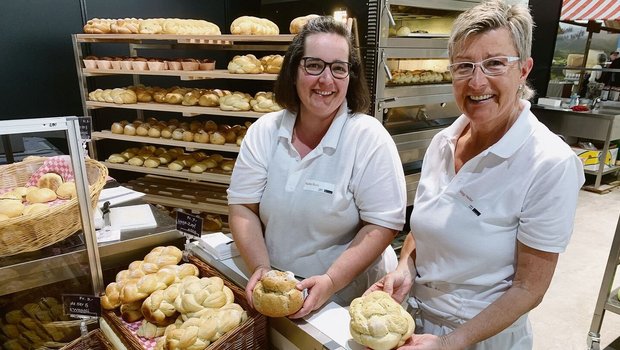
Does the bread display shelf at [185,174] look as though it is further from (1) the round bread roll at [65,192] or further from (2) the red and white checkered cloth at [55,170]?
(1) the round bread roll at [65,192]

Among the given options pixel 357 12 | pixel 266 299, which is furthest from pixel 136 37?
pixel 266 299

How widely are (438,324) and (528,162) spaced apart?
54 centimetres

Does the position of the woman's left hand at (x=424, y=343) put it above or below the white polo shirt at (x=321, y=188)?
below

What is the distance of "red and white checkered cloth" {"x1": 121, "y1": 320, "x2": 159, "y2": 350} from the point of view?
1.09 m

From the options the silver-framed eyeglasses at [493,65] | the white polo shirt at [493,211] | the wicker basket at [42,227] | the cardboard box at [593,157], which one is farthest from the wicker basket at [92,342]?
the cardboard box at [593,157]

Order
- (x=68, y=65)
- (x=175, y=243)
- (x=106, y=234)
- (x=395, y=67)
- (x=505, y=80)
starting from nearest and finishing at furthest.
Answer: (x=505, y=80), (x=106, y=234), (x=175, y=243), (x=395, y=67), (x=68, y=65)

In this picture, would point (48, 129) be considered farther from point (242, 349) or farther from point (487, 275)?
point (487, 275)

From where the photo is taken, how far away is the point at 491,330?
41.7 inches

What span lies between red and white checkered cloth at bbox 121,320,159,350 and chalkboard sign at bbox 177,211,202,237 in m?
0.39

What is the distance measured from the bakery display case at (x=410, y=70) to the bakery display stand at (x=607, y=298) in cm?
150

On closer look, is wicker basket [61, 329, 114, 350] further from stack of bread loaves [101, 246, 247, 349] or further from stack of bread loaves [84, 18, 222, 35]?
stack of bread loaves [84, 18, 222, 35]

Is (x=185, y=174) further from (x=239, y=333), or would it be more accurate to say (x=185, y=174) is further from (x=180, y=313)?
(x=239, y=333)

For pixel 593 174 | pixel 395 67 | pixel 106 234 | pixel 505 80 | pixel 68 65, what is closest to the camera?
pixel 505 80

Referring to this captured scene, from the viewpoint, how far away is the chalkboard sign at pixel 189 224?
1.51m
